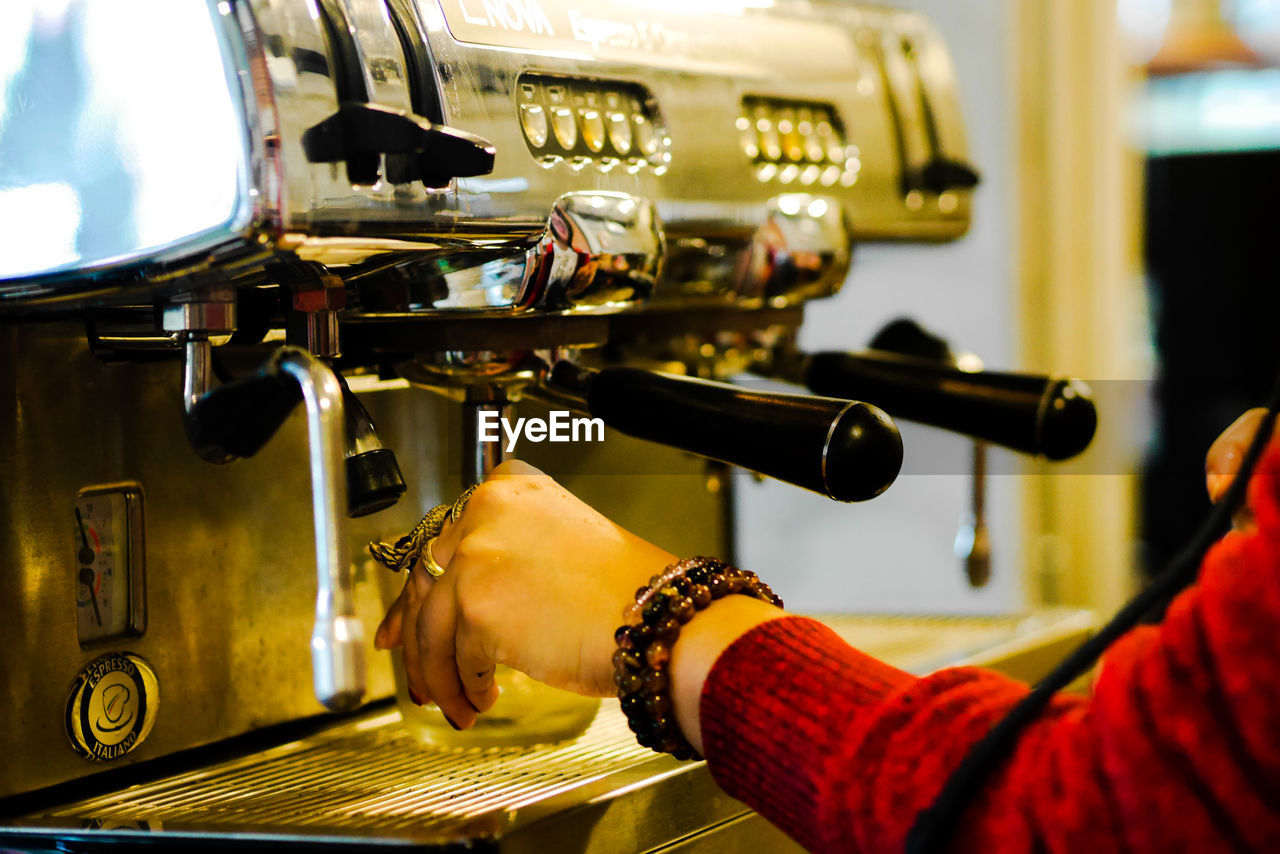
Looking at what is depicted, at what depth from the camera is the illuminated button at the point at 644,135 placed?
544 mm

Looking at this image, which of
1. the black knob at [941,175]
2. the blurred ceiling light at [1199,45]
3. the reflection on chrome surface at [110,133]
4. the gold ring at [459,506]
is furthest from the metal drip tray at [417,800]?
the blurred ceiling light at [1199,45]

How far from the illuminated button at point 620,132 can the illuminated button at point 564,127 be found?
0.9 inches

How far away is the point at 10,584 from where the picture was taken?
493mm

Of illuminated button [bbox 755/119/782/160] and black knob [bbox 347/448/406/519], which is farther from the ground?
illuminated button [bbox 755/119/782/160]

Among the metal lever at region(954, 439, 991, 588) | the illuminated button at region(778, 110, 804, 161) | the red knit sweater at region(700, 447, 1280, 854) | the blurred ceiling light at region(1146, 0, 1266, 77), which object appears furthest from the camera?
the blurred ceiling light at region(1146, 0, 1266, 77)

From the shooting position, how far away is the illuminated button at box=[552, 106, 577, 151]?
1.66 feet

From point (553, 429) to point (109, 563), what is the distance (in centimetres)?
20

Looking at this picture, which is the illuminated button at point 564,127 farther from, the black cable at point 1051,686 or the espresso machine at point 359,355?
the black cable at point 1051,686

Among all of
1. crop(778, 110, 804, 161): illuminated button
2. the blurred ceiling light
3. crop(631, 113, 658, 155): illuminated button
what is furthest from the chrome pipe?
the blurred ceiling light

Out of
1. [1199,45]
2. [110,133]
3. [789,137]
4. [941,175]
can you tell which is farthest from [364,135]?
[1199,45]

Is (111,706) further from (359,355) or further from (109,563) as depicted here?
(359,355)

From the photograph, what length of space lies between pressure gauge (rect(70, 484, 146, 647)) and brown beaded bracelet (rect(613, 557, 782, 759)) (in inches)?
8.8

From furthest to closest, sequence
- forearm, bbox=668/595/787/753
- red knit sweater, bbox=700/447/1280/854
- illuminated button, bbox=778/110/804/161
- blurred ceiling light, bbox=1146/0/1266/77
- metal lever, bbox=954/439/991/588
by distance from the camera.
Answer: blurred ceiling light, bbox=1146/0/1266/77 < metal lever, bbox=954/439/991/588 < illuminated button, bbox=778/110/804/161 < forearm, bbox=668/595/787/753 < red knit sweater, bbox=700/447/1280/854

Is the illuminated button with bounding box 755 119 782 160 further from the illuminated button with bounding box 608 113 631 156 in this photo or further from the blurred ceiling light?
the blurred ceiling light
